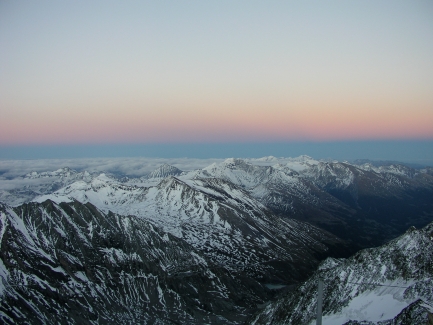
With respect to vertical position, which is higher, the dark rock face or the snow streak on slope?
the snow streak on slope

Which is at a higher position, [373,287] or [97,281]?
[373,287]

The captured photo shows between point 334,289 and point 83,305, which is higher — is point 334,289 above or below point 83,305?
above

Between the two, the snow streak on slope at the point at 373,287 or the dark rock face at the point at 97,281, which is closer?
the snow streak on slope at the point at 373,287

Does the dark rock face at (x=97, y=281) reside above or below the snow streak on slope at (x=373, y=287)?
below

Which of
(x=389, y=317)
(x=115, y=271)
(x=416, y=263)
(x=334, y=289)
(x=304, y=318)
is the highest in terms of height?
(x=416, y=263)

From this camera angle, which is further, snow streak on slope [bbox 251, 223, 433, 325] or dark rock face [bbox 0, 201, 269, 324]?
dark rock face [bbox 0, 201, 269, 324]

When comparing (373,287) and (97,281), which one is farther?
(97,281)

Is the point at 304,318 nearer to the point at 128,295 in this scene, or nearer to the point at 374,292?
the point at 374,292

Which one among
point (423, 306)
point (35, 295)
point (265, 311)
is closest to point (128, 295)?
point (35, 295)
